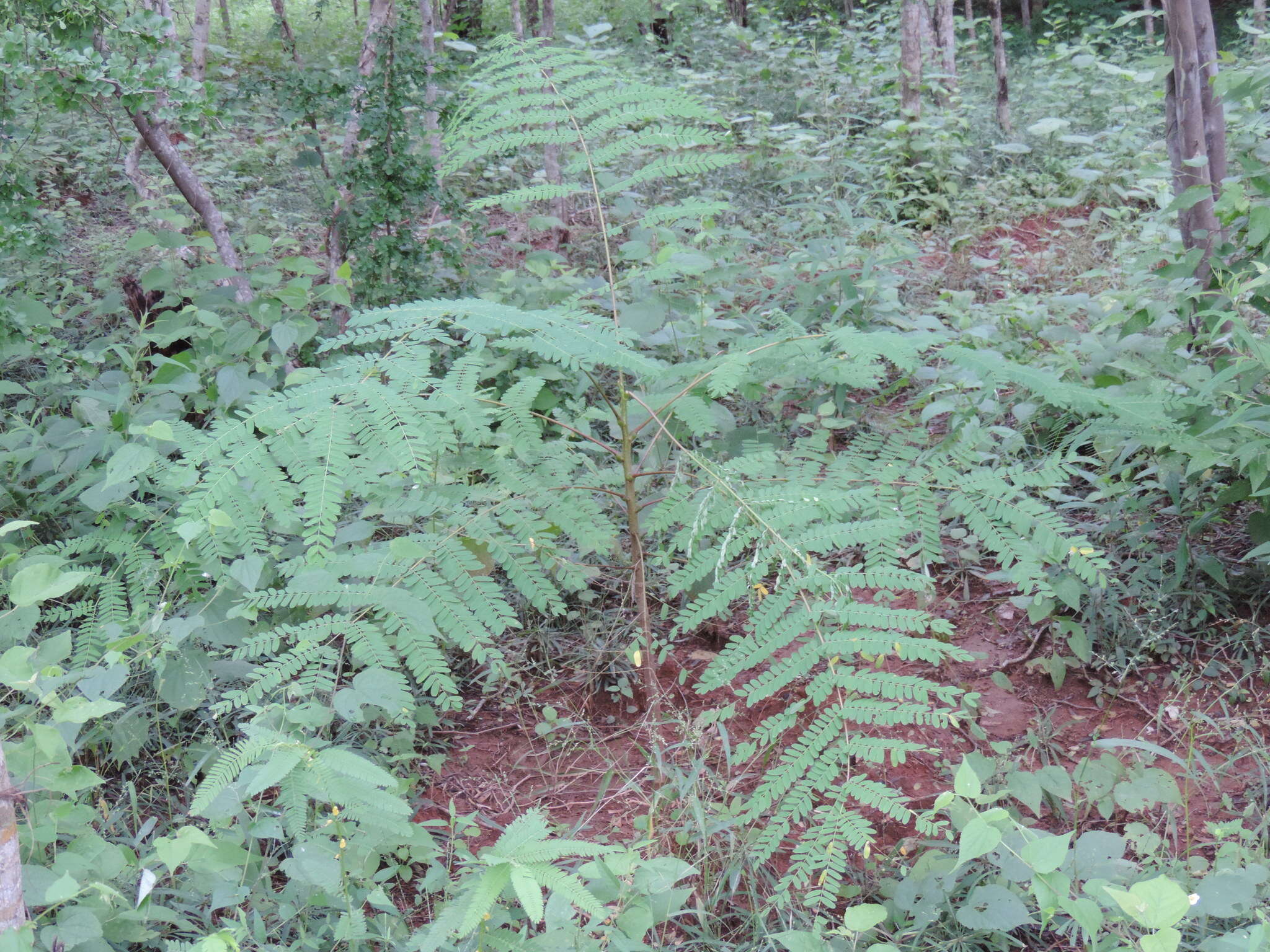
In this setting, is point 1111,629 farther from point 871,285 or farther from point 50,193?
point 50,193

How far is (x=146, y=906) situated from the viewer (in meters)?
1.97

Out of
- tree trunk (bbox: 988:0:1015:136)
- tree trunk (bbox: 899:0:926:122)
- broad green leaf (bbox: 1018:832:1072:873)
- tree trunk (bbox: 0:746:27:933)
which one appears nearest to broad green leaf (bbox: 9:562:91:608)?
tree trunk (bbox: 0:746:27:933)

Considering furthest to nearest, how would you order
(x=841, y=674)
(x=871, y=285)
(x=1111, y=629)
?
(x=871, y=285) < (x=1111, y=629) < (x=841, y=674)

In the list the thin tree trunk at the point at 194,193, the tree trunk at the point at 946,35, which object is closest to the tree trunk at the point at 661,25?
the tree trunk at the point at 946,35

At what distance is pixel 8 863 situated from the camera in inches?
64.3

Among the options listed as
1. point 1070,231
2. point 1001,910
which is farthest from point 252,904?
point 1070,231

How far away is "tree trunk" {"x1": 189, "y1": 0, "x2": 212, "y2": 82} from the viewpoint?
699cm

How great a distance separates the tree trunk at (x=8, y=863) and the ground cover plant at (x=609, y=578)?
12 mm

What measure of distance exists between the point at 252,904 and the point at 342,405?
46.0 inches

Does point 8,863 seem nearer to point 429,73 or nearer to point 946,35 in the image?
point 429,73

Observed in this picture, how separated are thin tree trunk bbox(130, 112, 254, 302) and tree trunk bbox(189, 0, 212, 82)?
8.63 feet

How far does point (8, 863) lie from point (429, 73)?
13.9 feet

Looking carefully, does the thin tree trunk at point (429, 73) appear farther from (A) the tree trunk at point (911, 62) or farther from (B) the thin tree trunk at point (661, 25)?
(B) the thin tree trunk at point (661, 25)

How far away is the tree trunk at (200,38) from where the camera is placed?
6992mm
